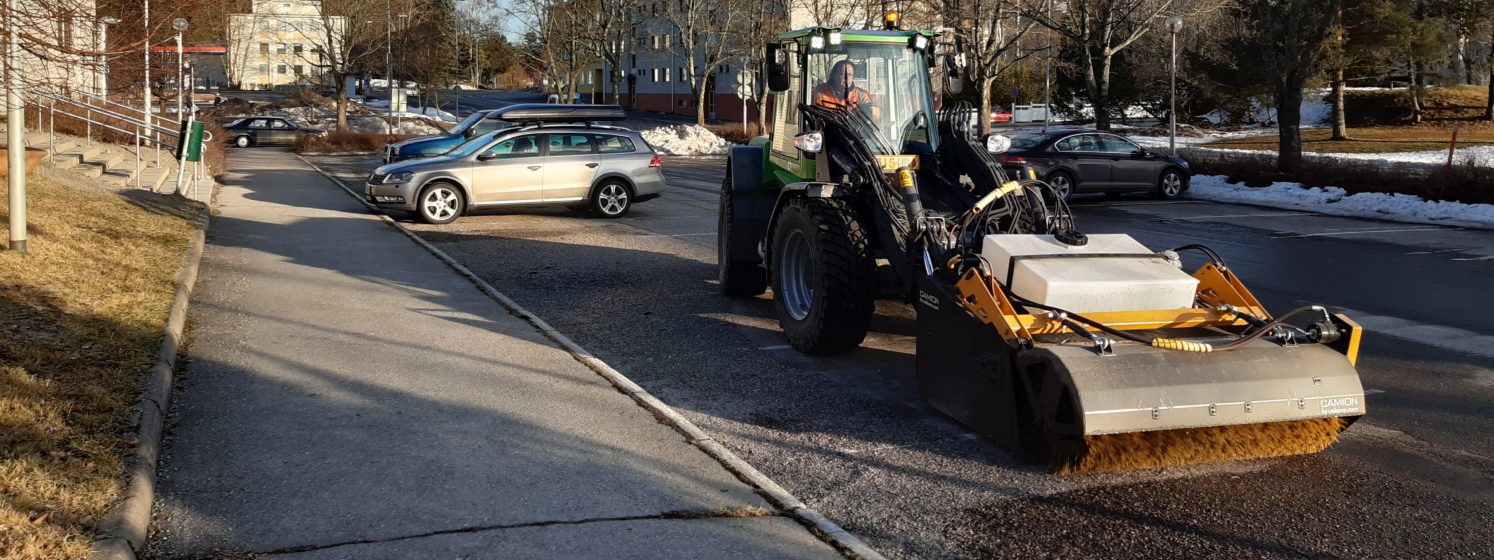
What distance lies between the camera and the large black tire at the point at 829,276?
320 inches

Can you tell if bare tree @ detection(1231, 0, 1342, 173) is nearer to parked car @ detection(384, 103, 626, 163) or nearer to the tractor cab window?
parked car @ detection(384, 103, 626, 163)

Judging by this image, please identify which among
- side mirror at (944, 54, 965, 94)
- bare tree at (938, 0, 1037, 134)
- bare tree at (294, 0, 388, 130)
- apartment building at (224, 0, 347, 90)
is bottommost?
side mirror at (944, 54, 965, 94)

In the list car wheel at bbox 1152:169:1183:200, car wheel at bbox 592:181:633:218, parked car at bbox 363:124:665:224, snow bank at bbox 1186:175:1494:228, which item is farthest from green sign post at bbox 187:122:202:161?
snow bank at bbox 1186:175:1494:228

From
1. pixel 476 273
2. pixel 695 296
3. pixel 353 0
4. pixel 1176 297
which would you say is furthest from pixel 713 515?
pixel 353 0

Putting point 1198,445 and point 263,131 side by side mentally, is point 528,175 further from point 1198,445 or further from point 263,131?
point 263,131

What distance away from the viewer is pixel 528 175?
766 inches

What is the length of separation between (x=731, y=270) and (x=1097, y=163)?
15.3 meters

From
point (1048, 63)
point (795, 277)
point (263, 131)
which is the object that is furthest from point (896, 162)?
point (1048, 63)

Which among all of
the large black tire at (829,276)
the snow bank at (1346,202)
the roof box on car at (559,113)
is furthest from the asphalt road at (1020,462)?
the roof box on car at (559,113)

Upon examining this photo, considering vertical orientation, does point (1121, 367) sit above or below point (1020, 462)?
above

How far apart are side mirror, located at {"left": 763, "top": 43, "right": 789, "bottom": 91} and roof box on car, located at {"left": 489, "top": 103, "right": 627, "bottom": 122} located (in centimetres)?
1516

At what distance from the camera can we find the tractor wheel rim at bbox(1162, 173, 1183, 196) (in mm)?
25359

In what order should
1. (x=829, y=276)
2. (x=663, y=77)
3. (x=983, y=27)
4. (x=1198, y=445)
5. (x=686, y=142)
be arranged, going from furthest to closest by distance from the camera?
(x=663, y=77) < (x=686, y=142) < (x=983, y=27) < (x=829, y=276) < (x=1198, y=445)

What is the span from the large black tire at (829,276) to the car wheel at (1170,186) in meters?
18.3
